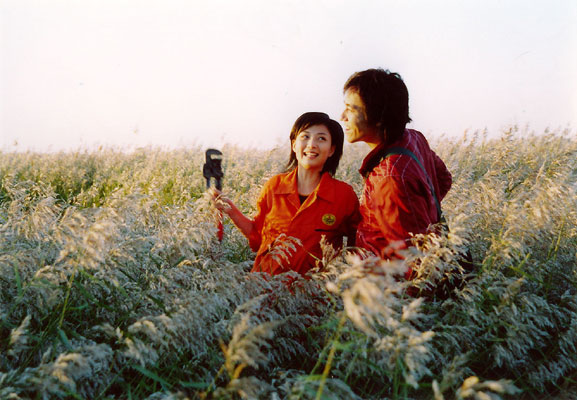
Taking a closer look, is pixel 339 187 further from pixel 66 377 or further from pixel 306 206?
pixel 66 377

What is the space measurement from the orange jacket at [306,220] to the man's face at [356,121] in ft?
1.65

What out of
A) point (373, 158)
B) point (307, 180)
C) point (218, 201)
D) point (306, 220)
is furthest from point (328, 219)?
point (218, 201)

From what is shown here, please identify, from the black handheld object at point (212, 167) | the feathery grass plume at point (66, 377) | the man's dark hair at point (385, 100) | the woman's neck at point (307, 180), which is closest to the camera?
the feathery grass plume at point (66, 377)

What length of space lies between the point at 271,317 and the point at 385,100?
168 cm

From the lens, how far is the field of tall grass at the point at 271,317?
5.56ft

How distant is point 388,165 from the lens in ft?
9.02

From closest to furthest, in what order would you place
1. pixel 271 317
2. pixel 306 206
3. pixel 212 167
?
pixel 271 317, pixel 212 167, pixel 306 206

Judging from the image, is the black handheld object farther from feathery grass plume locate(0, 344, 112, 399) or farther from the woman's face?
feathery grass plume locate(0, 344, 112, 399)

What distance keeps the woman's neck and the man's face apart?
582mm

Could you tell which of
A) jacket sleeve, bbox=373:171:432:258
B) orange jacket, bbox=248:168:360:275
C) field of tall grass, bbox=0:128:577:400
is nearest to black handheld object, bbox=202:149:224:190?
field of tall grass, bbox=0:128:577:400

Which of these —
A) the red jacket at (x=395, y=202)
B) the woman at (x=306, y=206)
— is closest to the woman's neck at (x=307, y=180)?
the woman at (x=306, y=206)

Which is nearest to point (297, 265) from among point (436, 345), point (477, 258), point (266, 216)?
point (266, 216)

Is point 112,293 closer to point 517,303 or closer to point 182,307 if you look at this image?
point 182,307

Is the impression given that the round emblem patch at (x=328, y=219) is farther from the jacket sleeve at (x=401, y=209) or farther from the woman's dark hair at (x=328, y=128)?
the jacket sleeve at (x=401, y=209)
